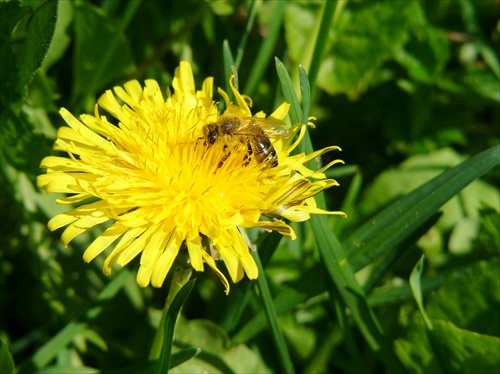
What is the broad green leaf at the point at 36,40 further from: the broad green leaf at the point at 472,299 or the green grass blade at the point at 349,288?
the broad green leaf at the point at 472,299

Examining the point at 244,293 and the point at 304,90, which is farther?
the point at 244,293

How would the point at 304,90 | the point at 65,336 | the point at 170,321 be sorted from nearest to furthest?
the point at 170,321
the point at 304,90
the point at 65,336

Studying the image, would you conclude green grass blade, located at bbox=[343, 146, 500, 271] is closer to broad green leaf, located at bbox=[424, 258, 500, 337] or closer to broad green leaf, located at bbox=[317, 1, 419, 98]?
broad green leaf, located at bbox=[424, 258, 500, 337]

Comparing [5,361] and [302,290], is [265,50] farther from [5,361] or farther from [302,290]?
[5,361]

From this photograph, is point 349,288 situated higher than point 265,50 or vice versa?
point 265,50

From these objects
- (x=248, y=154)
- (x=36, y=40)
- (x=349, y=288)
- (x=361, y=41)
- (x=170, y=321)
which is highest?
(x=36, y=40)

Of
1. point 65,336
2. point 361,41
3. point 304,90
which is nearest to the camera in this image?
point 304,90

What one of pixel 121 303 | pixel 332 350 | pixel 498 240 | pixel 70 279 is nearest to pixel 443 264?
pixel 498 240

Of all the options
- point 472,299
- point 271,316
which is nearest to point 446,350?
point 472,299
